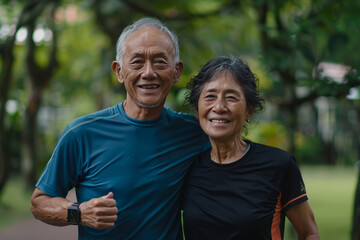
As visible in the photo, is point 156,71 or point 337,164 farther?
point 337,164

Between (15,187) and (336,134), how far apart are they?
55.8 feet

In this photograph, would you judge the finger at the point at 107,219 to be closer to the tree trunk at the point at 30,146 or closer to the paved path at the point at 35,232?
the paved path at the point at 35,232

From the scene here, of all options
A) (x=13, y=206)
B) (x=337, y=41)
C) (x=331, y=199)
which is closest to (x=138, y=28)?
(x=337, y=41)

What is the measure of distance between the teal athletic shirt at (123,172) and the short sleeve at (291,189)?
1.99ft

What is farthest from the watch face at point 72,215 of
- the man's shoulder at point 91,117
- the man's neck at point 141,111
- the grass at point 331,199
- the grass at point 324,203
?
the grass at point 331,199

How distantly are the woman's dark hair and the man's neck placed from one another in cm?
22

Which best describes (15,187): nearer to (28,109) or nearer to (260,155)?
(28,109)

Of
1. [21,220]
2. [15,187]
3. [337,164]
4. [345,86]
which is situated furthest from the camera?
[337,164]

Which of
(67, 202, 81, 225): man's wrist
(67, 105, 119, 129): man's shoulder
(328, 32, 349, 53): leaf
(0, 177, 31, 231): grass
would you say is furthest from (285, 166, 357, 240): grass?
(67, 202, 81, 225): man's wrist

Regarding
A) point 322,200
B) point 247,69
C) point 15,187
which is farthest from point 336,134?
point 247,69

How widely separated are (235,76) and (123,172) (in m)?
0.82

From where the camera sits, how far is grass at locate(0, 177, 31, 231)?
10578 mm

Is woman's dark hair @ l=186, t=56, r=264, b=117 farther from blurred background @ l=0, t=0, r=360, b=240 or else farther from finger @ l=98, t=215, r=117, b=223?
finger @ l=98, t=215, r=117, b=223

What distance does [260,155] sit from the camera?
2748mm
